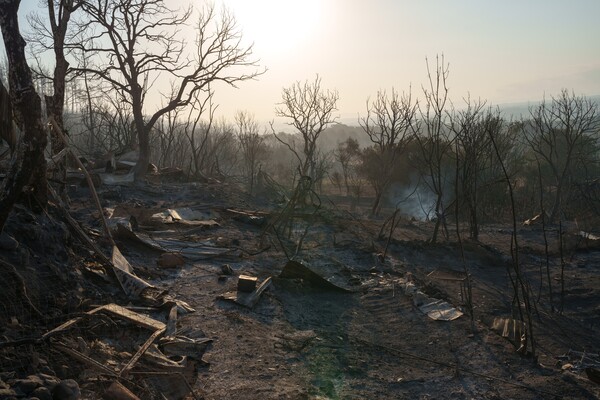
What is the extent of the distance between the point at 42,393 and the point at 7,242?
6.71 ft

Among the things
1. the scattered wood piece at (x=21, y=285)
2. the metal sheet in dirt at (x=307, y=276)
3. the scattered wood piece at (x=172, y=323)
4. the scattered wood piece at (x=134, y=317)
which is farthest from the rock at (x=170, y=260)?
the scattered wood piece at (x=21, y=285)

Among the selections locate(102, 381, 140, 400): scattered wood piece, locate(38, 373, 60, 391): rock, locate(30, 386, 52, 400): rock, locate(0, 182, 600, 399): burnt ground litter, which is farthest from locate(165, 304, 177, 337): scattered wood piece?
locate(30, 386, 52, 400): rock

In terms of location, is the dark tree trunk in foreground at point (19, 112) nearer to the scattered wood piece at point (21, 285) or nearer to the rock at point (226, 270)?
the scattered wood piece at point (21, 285)

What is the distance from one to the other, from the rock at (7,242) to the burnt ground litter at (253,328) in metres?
0.02

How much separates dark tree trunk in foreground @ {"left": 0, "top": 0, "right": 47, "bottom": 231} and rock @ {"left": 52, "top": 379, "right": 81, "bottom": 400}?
1764 millimetres

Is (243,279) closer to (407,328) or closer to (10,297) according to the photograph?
(407,328)

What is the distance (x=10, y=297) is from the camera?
12.9 ft

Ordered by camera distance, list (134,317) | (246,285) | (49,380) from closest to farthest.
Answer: (49,380) < (134,317) < (246,285)

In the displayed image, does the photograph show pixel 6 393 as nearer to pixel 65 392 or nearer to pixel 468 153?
pixel 65 392

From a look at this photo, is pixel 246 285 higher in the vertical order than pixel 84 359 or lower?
lower

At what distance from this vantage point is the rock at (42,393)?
294cm

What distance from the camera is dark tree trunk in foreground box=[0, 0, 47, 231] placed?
4.12 m

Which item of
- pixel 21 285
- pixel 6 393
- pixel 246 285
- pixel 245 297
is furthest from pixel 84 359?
pixel 246 285

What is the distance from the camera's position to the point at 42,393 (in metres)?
2.96
